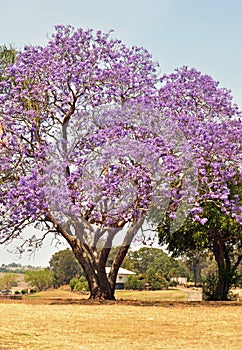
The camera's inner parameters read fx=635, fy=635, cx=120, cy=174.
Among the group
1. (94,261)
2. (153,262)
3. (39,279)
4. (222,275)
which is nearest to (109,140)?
(94,261)

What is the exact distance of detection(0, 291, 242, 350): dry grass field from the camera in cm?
1156

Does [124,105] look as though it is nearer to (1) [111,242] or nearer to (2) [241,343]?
(1) [111,242]

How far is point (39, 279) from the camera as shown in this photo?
46.0 m

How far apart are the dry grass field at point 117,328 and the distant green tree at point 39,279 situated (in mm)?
25473

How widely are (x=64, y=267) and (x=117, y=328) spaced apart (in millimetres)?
39981

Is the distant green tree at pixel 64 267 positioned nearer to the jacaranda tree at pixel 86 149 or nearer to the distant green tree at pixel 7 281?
the distant green tree at pixel 7 281

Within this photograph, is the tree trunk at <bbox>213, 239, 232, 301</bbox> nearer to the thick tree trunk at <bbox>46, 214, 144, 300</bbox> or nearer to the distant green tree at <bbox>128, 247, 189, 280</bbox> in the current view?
the thick tree trunk at <bbox>46, 214, 144, 300</bbox>

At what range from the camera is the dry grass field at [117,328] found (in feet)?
37.9

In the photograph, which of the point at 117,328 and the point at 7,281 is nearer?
the point at 117,328

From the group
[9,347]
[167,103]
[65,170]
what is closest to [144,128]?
[167,103]

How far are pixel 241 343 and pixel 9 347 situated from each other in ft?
14.5

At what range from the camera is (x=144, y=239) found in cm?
2212

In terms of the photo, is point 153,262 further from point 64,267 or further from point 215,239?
point 215,239

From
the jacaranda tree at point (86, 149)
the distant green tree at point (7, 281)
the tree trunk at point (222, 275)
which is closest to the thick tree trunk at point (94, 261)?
the jacaranda tree at point (86, 149)
